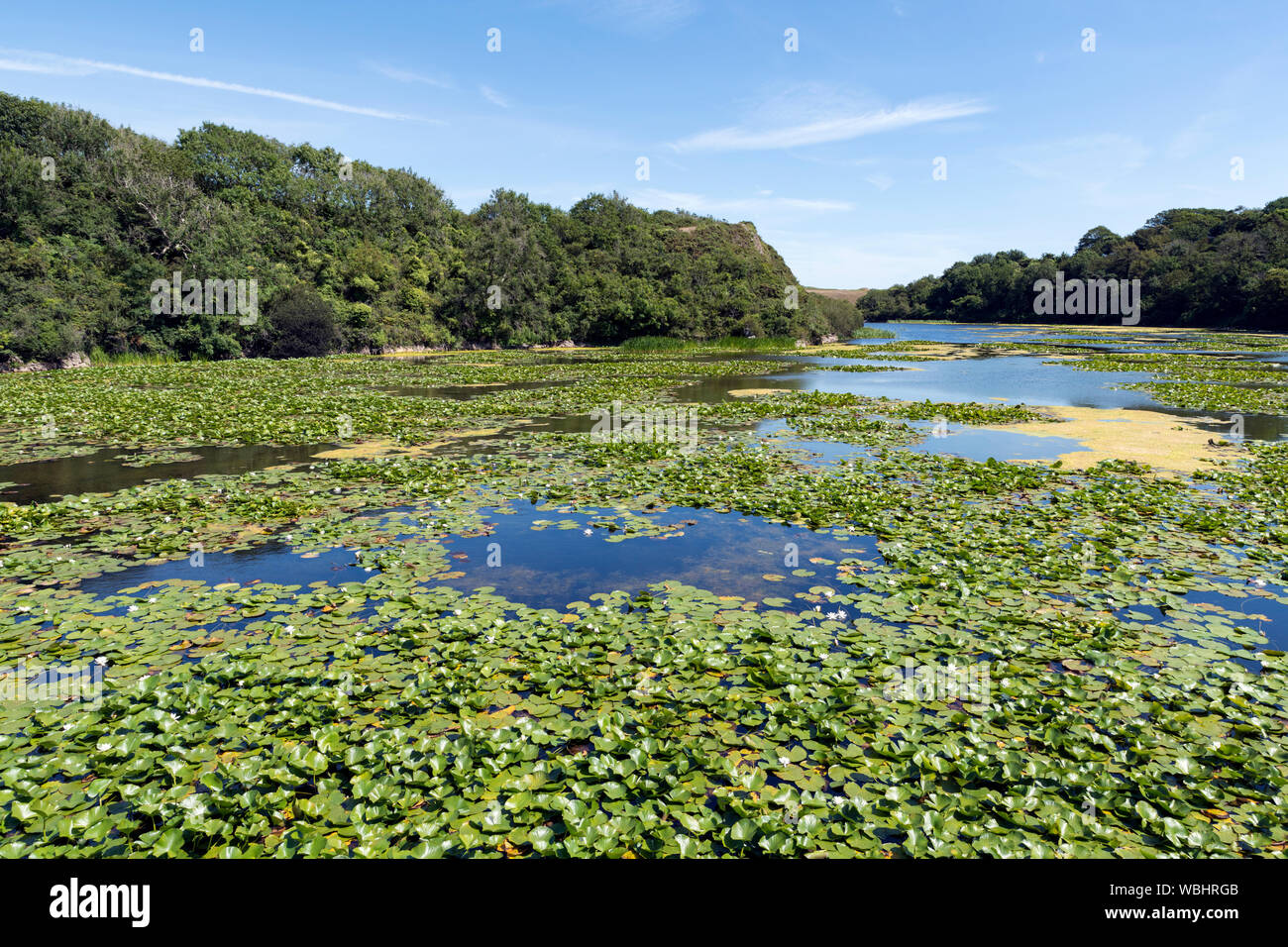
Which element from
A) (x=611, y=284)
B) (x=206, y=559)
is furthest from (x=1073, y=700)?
(x=611, y=284)

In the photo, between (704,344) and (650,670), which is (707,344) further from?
(650,670)

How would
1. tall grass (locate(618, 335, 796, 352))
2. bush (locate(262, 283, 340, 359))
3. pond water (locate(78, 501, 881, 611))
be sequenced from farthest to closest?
1. tall grass (locate(618, 335, 796, 352))
2. bush (locate(262, 283, 340, 359))
3. pond water (locate(78, 501, 881, 611))

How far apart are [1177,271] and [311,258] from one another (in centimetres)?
13084

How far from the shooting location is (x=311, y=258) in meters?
65.0

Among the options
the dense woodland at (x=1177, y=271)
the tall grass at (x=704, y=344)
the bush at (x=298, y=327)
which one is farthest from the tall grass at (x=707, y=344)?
the dense woodland at (x=1177, y=271)

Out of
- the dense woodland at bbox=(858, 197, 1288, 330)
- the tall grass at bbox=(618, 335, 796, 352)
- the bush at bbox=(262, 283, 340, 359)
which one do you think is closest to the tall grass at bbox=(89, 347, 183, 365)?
the bush at bbox=(262, 283, 340, 359)

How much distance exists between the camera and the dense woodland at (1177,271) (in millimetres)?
96688

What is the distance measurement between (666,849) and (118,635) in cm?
636

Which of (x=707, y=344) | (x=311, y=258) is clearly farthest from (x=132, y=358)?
(x=707, y=344)

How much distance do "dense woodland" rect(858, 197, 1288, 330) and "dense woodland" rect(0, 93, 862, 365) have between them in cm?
5661

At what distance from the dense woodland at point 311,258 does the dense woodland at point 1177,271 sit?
5661 cm

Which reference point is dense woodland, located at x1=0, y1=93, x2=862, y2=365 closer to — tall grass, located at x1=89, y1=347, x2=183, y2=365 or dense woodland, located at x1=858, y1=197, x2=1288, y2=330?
tall grass, located at x1=89, y1=347, x2=183, y2=365

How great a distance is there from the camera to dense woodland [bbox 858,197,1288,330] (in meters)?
96.7
